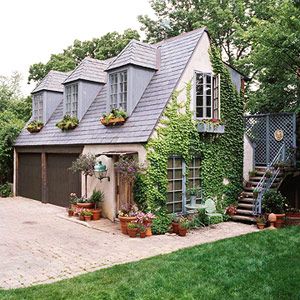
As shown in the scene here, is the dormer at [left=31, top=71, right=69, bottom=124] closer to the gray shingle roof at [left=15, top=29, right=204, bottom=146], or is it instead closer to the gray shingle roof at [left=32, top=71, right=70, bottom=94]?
the gray shingle roof at [left=32, top=71, right=70, bottom=94]

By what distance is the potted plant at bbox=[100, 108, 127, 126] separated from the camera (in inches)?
472

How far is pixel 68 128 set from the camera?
15023mm

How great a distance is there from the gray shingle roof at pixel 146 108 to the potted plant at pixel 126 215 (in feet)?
6.95

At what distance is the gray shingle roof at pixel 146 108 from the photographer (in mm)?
11125

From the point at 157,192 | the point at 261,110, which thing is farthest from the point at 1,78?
the point at 157,192

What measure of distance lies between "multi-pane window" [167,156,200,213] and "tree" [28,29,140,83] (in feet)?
60.1

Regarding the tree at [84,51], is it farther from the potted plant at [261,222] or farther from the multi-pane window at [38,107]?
the potted plant at [261,222]

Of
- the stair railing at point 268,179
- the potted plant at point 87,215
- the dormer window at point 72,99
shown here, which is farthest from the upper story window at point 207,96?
the dormer window at point 72,99

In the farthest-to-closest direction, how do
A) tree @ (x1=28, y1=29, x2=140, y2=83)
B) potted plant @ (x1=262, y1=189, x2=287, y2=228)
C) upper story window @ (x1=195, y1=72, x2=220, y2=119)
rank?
tree @ (x1=28, y1=29, x2=140, y2=83), upper story window @ (x1=195, y1=72, x2=220, y2=119), potted plant @ (x1=262, y1=189, x2=287, y2=228)

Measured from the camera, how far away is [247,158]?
554 inches

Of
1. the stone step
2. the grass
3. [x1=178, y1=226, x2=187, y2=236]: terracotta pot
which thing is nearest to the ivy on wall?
the stone step

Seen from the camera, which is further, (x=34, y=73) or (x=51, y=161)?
(x=34, y=73)

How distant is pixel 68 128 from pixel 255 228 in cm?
882

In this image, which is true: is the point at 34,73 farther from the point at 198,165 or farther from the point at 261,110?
the point at 198,165
